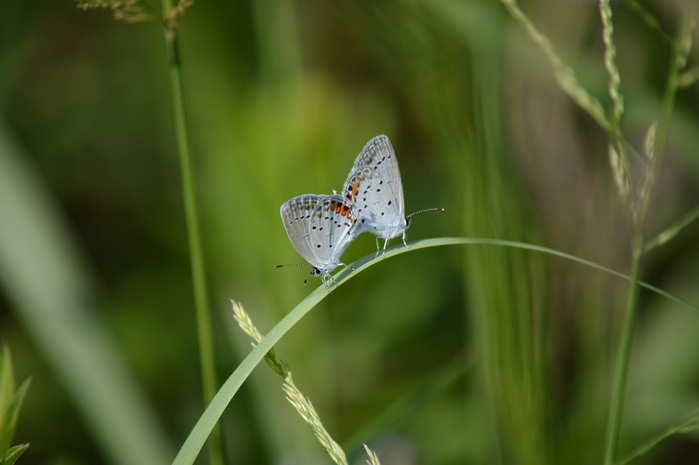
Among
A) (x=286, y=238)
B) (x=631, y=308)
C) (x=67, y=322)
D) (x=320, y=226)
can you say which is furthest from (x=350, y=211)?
(x=67, y=322)

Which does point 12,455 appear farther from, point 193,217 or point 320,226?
point 320,226

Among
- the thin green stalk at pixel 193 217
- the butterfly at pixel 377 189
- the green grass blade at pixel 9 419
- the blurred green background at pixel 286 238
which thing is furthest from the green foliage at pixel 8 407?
the butterfly at pixel 377 189

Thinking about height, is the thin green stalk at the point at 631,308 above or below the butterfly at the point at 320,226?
below

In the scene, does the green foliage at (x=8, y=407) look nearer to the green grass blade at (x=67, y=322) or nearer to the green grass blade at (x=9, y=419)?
the green grass blade at (x=9, y=419)

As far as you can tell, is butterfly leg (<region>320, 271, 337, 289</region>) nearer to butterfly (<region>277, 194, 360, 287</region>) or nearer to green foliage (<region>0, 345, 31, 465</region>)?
butterfly (<region>277, 194, 360, 287</region>)

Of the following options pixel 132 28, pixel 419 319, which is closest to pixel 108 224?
pixel 132 28

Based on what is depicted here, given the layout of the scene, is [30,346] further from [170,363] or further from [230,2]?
[230,2]
